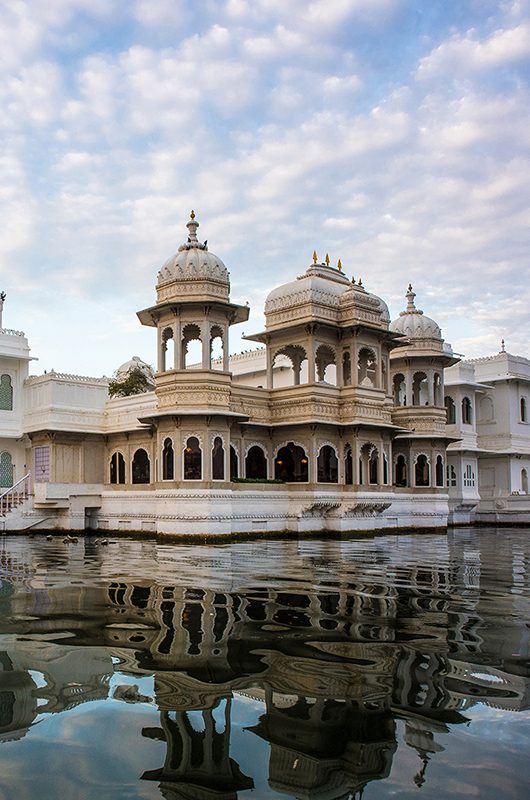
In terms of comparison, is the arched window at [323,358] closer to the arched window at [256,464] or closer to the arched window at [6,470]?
the arched window at [256,464]

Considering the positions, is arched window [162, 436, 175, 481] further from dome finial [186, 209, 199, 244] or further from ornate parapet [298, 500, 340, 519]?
dome finial [186, 209, 199, 244]

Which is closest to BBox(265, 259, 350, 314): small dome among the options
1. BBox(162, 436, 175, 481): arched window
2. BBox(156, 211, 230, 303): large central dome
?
BBox(156, 211, 230, 303): large central dome

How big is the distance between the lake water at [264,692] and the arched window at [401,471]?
23.5 metres

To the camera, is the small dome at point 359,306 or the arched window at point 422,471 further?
the arched window at point 422,471

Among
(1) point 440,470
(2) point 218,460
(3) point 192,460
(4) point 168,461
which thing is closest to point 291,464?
(2) point 218,460

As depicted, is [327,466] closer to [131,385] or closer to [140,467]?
[140,467]

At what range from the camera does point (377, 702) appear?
525 centimetres

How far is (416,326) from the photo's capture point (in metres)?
35.6

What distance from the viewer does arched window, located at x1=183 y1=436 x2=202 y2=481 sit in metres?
25.3

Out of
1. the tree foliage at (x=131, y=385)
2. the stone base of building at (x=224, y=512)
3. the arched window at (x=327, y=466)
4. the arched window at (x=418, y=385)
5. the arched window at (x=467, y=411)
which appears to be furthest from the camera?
the tree foliage at (x=131, y=385)

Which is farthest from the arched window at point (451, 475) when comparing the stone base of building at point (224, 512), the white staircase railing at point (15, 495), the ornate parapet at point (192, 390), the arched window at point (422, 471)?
the white staircase railing at point (15, 495)

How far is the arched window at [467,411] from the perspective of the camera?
41.8 m

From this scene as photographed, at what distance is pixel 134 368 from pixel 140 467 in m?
16.2

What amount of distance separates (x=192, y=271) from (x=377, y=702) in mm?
21941
